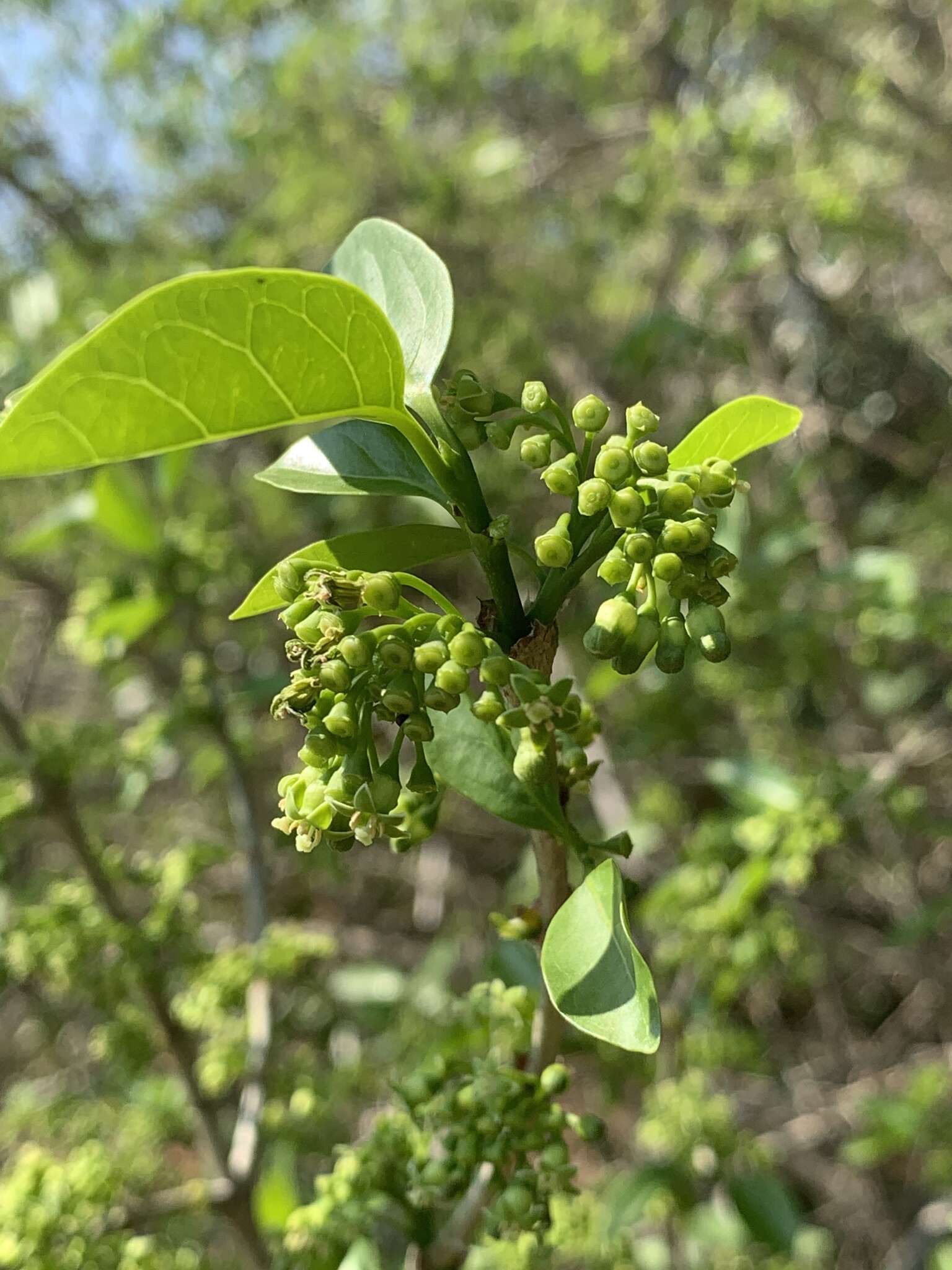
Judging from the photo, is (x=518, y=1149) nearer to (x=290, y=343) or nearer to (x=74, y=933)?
(x=290, y=343)

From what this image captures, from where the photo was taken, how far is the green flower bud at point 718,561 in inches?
28.2

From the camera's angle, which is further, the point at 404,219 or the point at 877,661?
the point at 404,219

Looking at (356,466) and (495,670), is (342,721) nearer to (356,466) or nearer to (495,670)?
(495,670)

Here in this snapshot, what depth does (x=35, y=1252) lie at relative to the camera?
4.33ft

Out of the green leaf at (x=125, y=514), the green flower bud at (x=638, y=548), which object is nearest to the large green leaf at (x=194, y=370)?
the green flower bud at (x=638, y=548)

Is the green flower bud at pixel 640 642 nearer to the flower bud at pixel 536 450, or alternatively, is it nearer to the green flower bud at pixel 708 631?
the green flower bud at pixel 708 631

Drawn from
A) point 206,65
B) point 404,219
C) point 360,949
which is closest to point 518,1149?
point 360,949

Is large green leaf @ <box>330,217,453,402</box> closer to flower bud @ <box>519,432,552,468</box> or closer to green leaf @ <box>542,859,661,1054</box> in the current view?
flower bud @ <box>519,432,552,468</box>

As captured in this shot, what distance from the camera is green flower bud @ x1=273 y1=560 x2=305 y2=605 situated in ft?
2.39

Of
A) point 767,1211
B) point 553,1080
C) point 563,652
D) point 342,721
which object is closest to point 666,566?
point 342,721

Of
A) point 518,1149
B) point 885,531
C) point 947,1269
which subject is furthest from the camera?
point 885,531

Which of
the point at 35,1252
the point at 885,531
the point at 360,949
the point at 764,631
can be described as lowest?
the point at 360,949

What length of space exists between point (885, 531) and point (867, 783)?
1.63 m

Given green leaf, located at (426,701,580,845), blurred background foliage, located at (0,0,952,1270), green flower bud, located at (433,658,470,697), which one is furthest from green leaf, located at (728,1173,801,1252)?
green flower bud, located at (433,658,470,697)
